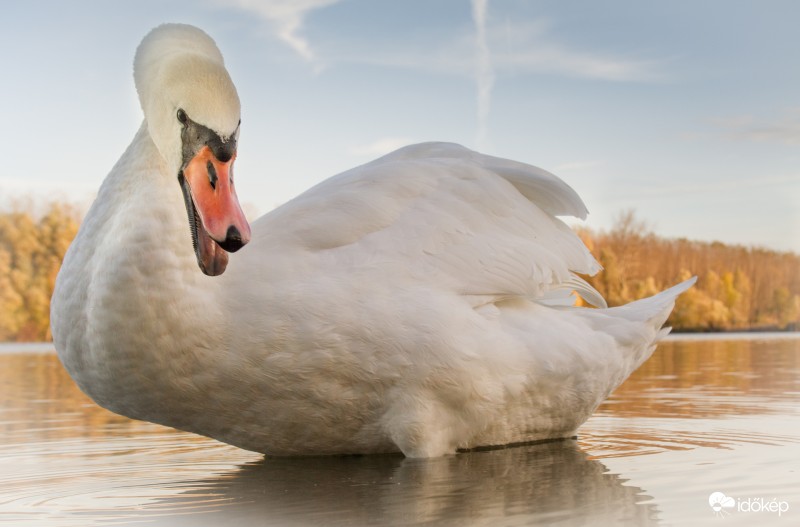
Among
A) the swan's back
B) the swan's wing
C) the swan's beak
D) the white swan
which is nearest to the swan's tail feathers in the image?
the swan's back

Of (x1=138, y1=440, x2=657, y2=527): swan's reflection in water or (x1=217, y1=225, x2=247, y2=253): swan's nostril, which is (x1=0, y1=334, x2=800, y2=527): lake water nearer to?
(x1=138, y1=440, x2=657, y2=527): swan's reflection in water

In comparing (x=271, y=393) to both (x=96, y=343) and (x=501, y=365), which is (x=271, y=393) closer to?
(x=96, y=343)

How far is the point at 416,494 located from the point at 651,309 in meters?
2.11

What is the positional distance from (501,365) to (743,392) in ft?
11.5

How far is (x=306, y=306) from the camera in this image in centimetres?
427

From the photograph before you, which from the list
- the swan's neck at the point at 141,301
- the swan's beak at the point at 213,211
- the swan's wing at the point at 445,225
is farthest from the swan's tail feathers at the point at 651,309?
the swan's beak at the point at 213,211

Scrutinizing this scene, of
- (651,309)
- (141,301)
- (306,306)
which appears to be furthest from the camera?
(651,309)

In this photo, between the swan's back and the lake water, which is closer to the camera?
the lake water

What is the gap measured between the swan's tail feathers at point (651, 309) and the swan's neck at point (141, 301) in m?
2.17

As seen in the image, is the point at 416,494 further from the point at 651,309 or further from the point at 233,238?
the point at 651,309

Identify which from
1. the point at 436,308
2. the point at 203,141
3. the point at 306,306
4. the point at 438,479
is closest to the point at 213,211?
the point at 203,141

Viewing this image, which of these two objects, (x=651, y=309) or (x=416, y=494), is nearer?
(x=416, y=494)

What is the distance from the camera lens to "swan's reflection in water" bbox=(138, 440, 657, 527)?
11.3 feet

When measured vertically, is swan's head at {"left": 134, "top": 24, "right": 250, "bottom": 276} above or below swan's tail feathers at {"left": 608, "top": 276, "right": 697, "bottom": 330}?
above
